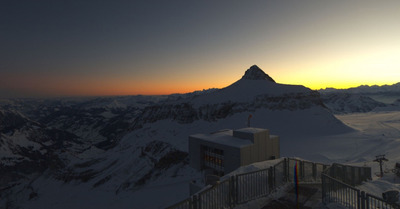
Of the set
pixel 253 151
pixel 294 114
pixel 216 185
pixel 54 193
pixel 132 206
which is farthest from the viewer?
pixel 54 193

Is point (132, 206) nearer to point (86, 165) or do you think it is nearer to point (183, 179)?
point (183, 179)

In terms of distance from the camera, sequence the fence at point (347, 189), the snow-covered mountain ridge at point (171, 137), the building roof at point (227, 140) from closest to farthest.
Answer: the fence at point (347, 189)
the building roof at point (227, 140)
the snow-covered mountain ridge at point (171, 137)

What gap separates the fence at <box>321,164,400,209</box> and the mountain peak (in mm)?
146692

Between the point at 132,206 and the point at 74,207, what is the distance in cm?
4243

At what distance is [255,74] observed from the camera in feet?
536

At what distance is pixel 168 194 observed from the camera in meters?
64.0

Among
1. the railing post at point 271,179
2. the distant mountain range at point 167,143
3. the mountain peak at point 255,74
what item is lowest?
the distant mountain range at point 167,143

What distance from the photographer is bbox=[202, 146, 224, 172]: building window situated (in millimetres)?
47625

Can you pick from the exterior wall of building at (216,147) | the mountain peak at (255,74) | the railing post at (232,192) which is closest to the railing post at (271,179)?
the railing post at (232,192)

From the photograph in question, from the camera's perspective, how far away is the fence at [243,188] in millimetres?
10234

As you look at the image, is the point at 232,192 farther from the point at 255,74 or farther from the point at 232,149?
the point at 255,74

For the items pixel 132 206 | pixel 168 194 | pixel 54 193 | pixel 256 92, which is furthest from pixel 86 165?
pixel 256 92

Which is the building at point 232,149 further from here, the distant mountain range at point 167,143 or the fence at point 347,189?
the fence at point 347,189

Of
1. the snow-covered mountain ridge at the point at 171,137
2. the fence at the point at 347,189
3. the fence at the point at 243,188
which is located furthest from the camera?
the snow-covered mountain ridge at the point at 171,137
